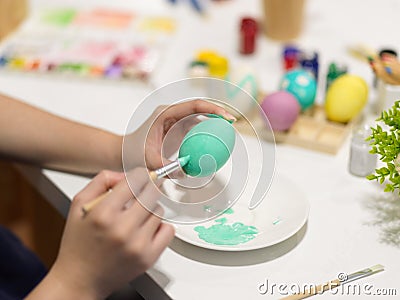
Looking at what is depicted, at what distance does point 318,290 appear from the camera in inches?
27.8

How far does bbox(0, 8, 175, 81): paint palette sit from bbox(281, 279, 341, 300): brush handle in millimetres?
556

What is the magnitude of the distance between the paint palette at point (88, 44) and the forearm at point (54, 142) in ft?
0.83

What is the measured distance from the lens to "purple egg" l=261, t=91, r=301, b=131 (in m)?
0.95

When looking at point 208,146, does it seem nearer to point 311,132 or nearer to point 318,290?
point 318,290

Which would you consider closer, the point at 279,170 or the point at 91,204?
the point at 91,204

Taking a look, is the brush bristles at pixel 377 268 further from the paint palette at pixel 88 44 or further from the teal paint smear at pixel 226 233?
the paint palette at pixel 88 44

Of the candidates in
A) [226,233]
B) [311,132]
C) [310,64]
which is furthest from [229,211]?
[310,64]

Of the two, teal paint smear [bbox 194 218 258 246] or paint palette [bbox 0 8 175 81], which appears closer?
teal paint smear [bbox 194 218 258 246]

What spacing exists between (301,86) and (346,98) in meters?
0.07

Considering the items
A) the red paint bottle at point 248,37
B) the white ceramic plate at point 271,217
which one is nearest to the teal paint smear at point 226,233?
the white ceramic plate at point 271,217

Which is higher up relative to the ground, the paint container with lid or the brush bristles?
the paint container with lid

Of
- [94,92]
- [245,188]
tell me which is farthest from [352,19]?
[245,188]

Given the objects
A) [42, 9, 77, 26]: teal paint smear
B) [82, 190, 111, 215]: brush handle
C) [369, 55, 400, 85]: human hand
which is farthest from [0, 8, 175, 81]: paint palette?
[82, 190, 111, 215]: brush handle

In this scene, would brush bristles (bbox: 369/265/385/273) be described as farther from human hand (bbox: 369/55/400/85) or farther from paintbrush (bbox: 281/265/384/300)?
human hand (bbox: 369/55/400/85)
